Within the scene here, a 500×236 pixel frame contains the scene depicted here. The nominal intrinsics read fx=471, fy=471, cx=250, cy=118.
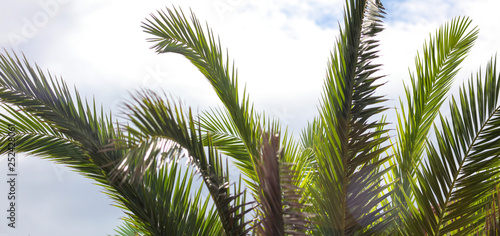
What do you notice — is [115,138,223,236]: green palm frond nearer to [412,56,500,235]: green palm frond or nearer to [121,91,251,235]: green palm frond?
[121,91,251,235]: green palm frond

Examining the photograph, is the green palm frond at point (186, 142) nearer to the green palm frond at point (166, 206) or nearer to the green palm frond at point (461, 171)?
the green palm frond at point (166, 206)

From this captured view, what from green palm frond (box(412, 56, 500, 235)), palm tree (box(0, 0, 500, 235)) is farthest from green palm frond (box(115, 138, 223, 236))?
green palm frond (box(412, 56, 500, 235))

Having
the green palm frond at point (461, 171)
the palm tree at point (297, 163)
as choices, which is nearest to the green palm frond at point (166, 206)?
the palm tree at point (297, 163)

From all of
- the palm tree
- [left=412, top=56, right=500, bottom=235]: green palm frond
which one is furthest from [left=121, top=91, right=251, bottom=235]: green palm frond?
[left=412, top=56, right=500, bottom=235]: green palm frond

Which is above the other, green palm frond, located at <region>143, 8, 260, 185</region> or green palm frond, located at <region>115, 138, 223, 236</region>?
green palm frond, located at <region>143, 8, 260, 185</region>

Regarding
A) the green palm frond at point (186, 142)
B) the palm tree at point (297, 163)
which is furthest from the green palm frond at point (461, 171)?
the green palm frond at point (186, 142)

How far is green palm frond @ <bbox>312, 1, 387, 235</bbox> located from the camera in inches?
107

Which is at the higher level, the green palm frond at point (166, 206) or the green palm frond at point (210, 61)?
the green palm frond at point (210, 61)

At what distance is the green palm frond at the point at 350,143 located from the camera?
272 cm

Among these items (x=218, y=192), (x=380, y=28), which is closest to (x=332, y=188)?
(x=218, y=192)

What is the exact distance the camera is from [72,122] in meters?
3.12

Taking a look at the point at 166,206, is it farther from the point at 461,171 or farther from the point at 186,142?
the point at 461,171

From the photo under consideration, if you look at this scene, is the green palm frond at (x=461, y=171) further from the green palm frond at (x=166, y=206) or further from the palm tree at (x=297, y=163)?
the green palm frond at (x=166, y=206)

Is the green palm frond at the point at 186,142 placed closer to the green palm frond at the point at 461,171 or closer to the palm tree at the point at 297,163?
the palm tree at the point at 297,163
